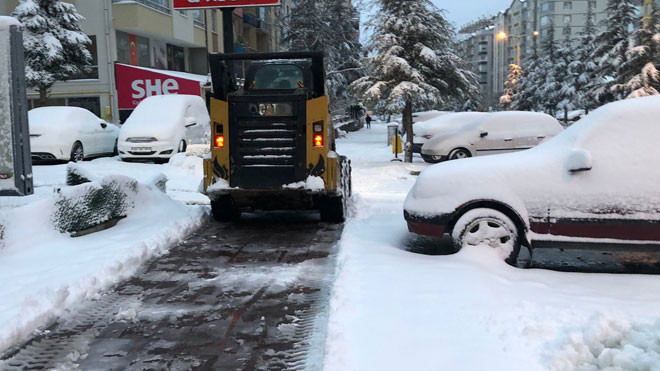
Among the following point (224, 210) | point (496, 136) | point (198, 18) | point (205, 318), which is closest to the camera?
point (205, 318)

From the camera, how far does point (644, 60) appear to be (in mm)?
36156

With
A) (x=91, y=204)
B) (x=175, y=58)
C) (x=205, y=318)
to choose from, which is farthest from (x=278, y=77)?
(x=175, y=58)

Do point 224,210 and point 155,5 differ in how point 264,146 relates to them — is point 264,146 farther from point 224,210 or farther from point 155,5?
point 155,5

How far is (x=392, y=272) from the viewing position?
564 cm

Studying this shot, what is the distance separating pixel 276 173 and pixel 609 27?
1570 inches

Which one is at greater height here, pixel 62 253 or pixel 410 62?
pixel 410 62

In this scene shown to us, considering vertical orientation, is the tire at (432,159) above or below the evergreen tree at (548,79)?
below

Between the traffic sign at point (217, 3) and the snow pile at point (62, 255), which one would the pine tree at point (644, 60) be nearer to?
the traffic sign at point (217, 3)

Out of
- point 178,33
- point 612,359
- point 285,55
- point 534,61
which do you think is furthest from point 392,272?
point 534,61

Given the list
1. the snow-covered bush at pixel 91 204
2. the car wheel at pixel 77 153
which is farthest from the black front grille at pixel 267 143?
the car wheel at pixel 77 153

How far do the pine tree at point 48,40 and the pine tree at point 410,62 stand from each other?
1083cm

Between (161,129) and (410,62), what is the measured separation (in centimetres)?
803

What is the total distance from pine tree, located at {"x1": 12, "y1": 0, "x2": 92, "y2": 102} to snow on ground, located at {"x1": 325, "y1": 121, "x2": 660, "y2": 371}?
18497 mm

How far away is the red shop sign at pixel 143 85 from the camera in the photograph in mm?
26469
